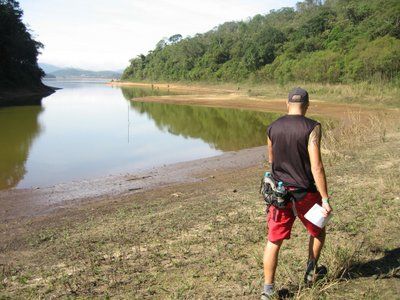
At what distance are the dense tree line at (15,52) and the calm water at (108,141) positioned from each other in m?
24.4

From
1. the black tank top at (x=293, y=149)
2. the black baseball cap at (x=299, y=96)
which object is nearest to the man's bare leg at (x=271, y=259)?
the black tank top at (x=293, y=149)

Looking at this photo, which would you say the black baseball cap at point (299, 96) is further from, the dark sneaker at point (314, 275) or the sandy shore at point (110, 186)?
the sandy shore at point (110, 186)

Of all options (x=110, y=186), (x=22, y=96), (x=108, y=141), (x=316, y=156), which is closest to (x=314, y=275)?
(x=316, y=156)

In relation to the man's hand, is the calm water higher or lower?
lower

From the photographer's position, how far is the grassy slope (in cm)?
350

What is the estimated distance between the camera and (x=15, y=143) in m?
16.3

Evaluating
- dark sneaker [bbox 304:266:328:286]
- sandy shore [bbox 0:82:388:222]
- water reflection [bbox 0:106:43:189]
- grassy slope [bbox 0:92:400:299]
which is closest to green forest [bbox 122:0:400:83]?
sandy shore [bbox 0:82:388:222]

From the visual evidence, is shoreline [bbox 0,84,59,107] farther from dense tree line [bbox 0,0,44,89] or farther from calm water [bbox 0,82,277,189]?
calm water [bbox 0,82,277,189]

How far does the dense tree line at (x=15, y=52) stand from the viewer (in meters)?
46.9

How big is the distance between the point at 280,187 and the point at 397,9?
1844 inches

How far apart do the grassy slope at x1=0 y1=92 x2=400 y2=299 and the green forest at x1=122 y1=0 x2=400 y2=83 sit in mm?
28696

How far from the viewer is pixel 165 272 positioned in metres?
3.91

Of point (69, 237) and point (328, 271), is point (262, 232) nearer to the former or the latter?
point (328, 271)

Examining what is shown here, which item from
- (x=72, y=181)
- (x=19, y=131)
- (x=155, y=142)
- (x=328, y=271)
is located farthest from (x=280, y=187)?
(x=19, y=131)
